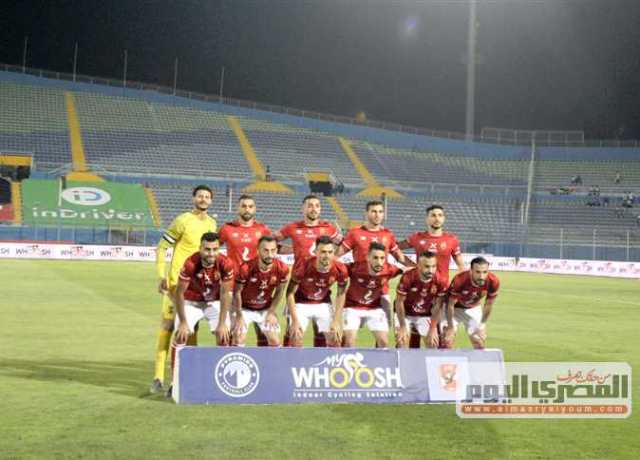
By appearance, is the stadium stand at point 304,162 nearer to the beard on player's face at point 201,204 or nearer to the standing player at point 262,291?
the beard on player's face at point 201,204

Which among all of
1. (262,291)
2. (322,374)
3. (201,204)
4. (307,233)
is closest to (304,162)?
(307,233)

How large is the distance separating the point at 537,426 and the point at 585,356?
17.2ft

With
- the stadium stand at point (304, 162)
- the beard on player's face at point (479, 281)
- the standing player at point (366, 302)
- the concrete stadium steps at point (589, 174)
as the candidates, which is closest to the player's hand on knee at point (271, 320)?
the standing player at point (366, 302)

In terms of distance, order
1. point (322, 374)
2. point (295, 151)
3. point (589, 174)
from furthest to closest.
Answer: point (589, 174), point (295, 151), point (322, 374)

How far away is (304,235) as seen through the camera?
11.4 meters

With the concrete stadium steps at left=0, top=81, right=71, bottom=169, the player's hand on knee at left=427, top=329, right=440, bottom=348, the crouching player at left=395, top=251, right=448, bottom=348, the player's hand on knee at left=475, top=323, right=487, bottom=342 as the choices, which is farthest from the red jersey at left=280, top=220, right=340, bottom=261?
the concrete stadium steps at left=0, top=81, right=71, bottom=169

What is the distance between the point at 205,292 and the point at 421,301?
2.99 metres

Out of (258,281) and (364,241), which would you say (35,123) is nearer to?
(364,241)

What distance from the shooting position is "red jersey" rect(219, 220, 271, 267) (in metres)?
10.7

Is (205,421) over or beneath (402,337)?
beneath

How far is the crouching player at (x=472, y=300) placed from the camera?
10.5m

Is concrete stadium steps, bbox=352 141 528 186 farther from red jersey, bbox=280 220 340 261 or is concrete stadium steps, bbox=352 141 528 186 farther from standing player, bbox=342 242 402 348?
standing player, bbox=342 242 402 348

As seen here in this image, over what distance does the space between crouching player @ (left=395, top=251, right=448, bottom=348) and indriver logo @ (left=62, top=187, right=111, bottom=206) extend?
39.2 m

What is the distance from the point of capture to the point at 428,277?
10.5 m
